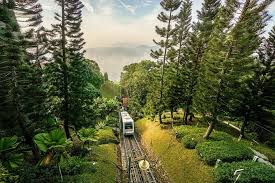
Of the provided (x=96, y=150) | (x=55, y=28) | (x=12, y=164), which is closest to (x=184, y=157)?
(x=96, y=150)

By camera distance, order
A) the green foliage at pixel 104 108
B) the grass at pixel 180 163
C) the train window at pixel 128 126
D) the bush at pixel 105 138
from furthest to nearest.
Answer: the green foliage at pixel 104 108 → the train window at pixel 128 126 → the bush at pixel 105 138 → the grass at pixel 180 163

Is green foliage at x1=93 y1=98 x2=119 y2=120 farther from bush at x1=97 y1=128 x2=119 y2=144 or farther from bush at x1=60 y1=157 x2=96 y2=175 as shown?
bush at x1=60 y1=157 x2=96 y2=175

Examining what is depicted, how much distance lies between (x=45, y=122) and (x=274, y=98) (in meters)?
24.1

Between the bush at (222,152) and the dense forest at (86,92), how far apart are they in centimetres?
8

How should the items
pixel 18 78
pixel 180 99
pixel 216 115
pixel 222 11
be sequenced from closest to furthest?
pixel 18 78 < pixel 222 11 < pixel 216 115 < pixel 180 99

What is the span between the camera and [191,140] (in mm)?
21516

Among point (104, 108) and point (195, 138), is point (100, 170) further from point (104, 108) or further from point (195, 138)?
point (104, 108)

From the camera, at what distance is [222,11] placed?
755 inches

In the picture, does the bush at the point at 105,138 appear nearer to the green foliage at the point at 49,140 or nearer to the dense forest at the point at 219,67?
the dense forest at the point at 219,67

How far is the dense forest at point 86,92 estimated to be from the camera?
596 inches

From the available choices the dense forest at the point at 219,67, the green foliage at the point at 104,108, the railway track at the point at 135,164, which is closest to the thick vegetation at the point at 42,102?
the railway track at the point at 135,164

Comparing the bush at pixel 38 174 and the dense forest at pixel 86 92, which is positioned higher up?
the dense forest at pixel 86 92

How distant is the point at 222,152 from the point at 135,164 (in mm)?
8895

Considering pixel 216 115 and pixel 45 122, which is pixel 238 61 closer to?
pixel 216 115
